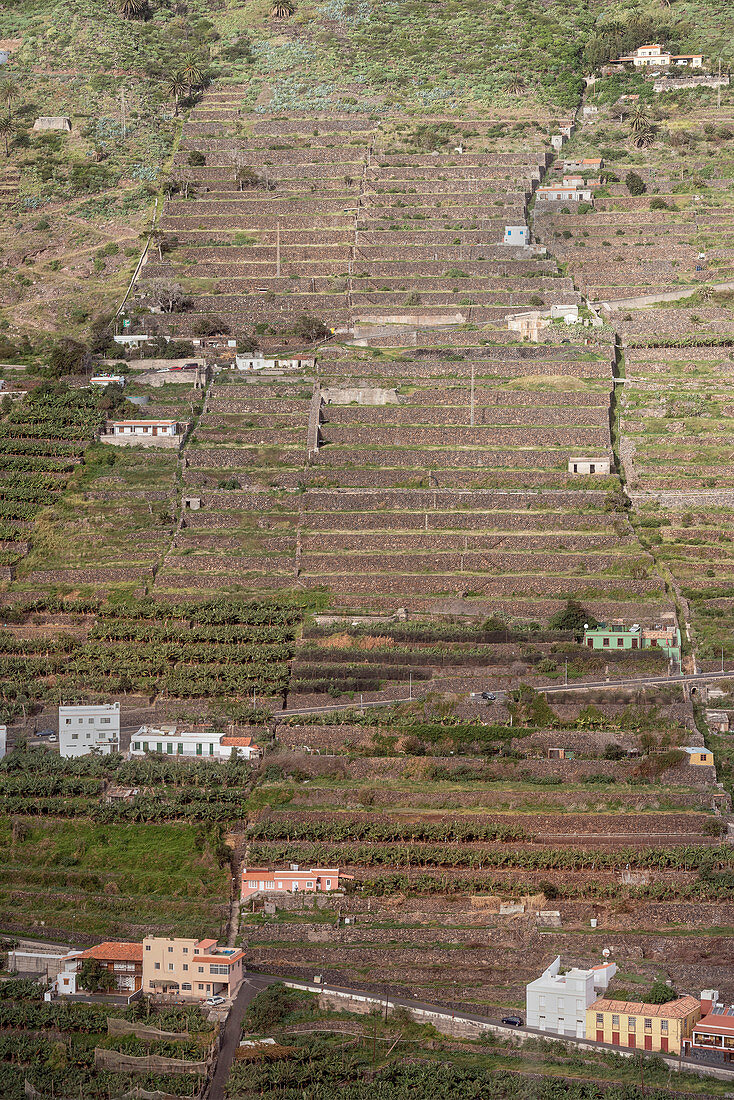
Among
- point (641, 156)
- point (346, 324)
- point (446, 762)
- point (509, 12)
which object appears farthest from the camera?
point (509, 12)

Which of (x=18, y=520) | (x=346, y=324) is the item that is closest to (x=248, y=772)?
(x=18, y=520)

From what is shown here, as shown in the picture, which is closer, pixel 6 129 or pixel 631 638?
pixel 631 638

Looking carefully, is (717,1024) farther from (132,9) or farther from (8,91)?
(132,9)

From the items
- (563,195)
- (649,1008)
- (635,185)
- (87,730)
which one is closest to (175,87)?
(563,195)

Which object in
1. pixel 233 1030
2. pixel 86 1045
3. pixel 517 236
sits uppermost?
pixel 517 236

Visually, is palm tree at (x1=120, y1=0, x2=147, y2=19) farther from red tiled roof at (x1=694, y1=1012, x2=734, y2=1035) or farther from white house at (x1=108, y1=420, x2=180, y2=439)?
red tiled roof at (x1=694, y1=1012, x2=734, y2=1035)

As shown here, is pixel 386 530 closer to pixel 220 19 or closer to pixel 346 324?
pixel 346 324

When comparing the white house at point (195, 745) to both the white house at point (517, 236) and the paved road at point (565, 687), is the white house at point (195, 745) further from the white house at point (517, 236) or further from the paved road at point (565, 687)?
the white house at point (517, 236)
